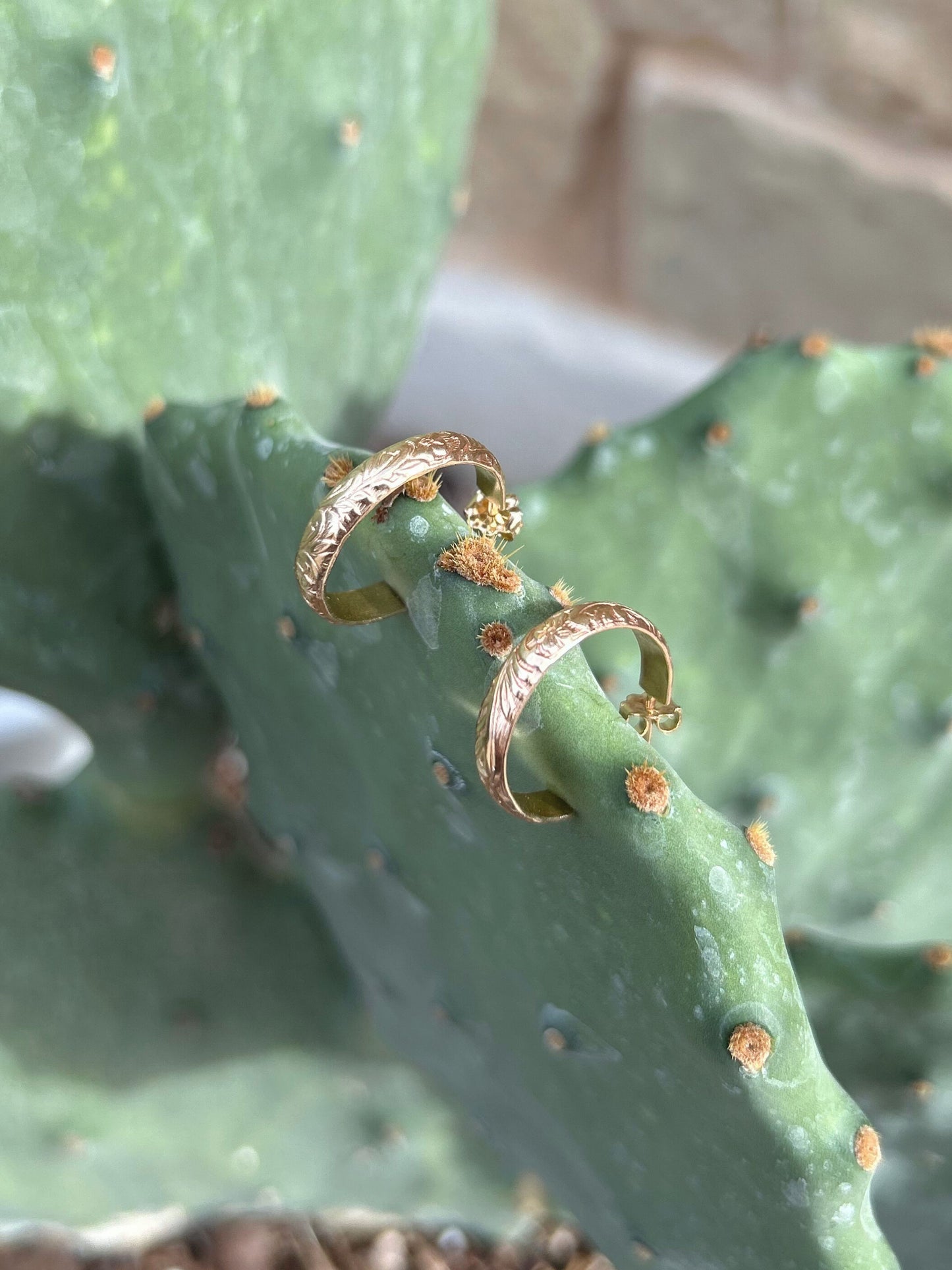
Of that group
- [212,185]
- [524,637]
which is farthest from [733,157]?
[524,637]

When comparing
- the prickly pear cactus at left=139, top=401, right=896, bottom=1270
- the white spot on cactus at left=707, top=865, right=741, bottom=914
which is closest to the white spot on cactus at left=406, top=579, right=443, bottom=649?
the prickly pear cactus at left=139, top=401, right=896, bottom=1270

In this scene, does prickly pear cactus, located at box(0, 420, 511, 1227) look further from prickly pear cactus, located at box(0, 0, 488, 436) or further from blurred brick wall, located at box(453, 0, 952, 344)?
blurred brick wall, located at box(453, 0, 952, 344)

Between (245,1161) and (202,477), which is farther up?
(202,477)

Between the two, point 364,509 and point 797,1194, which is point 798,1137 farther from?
point 364,509

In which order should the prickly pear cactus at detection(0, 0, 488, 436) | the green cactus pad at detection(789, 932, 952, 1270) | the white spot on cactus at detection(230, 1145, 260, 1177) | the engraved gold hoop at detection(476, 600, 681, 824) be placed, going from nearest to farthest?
1. the engraved gold hoop at detection(476, 600, 681, 824)
2. the prickly pear cactus at detection(0, 0, 488, 436)
3. the green cactus pad at detection(789, 932, 952, 1270)
4. the white spot on cactus at detection(230, 1145, 260, 1177)

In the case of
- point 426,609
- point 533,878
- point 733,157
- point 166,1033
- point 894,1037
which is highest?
point 733,157

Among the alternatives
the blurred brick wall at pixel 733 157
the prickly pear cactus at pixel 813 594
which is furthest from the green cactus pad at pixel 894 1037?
the blurred brick wall at pixel 733 157

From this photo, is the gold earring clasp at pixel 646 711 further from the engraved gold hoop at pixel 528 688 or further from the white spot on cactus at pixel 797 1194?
the white spot on cactus at pixel 797 1194
